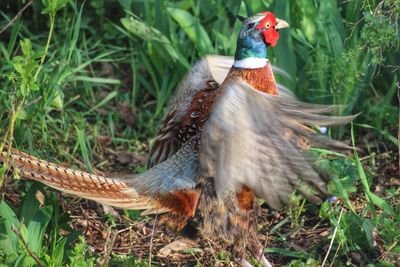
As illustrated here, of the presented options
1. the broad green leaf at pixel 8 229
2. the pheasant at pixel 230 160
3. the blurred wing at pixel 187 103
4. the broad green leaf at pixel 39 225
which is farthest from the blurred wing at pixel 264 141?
the broad green leaf at pixel 8 229

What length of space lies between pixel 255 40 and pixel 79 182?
113cm

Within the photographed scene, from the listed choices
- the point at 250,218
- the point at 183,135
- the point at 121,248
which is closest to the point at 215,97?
the point at 183,135

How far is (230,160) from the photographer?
13.1 ft

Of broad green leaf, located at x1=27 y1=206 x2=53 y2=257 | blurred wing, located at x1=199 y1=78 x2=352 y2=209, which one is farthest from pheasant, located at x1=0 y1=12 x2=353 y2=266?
broad green leaf, located at x1=27 y1=206 x2=53 y2=257

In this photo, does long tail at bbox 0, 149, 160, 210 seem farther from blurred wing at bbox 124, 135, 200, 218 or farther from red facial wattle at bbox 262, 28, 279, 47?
red facial wattle at bbox 262, 28, 279, 47

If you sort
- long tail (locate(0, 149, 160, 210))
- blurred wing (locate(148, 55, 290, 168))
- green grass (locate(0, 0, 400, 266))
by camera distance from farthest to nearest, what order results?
blurred wing (locate(148, 55, 290, 168))
green grass (locate(0, 0, 400, 266))
long tail (locate(0, 149, 160, 210))

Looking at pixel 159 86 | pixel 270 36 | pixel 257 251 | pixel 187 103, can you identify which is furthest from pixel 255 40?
pixel 159 86

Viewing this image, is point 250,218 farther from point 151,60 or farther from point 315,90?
point 151,60

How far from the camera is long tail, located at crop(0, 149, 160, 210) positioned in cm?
425

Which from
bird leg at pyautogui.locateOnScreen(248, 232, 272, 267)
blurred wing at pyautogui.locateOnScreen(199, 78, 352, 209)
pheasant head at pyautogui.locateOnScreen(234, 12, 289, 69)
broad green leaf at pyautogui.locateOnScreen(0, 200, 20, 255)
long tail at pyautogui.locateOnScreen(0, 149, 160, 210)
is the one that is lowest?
bird leg at pyautogui.locateOnScreen(248, 232, 272, 267)

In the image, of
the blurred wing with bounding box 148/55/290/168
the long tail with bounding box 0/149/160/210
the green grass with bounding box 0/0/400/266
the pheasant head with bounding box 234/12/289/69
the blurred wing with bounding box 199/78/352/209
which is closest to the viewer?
the blurred wing with bounding box 199/78/352/209

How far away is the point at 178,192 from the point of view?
4496 millimetres

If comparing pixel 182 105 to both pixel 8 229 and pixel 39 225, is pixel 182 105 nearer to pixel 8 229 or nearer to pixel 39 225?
pixel 39 225

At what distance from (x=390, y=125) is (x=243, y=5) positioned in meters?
1.19
